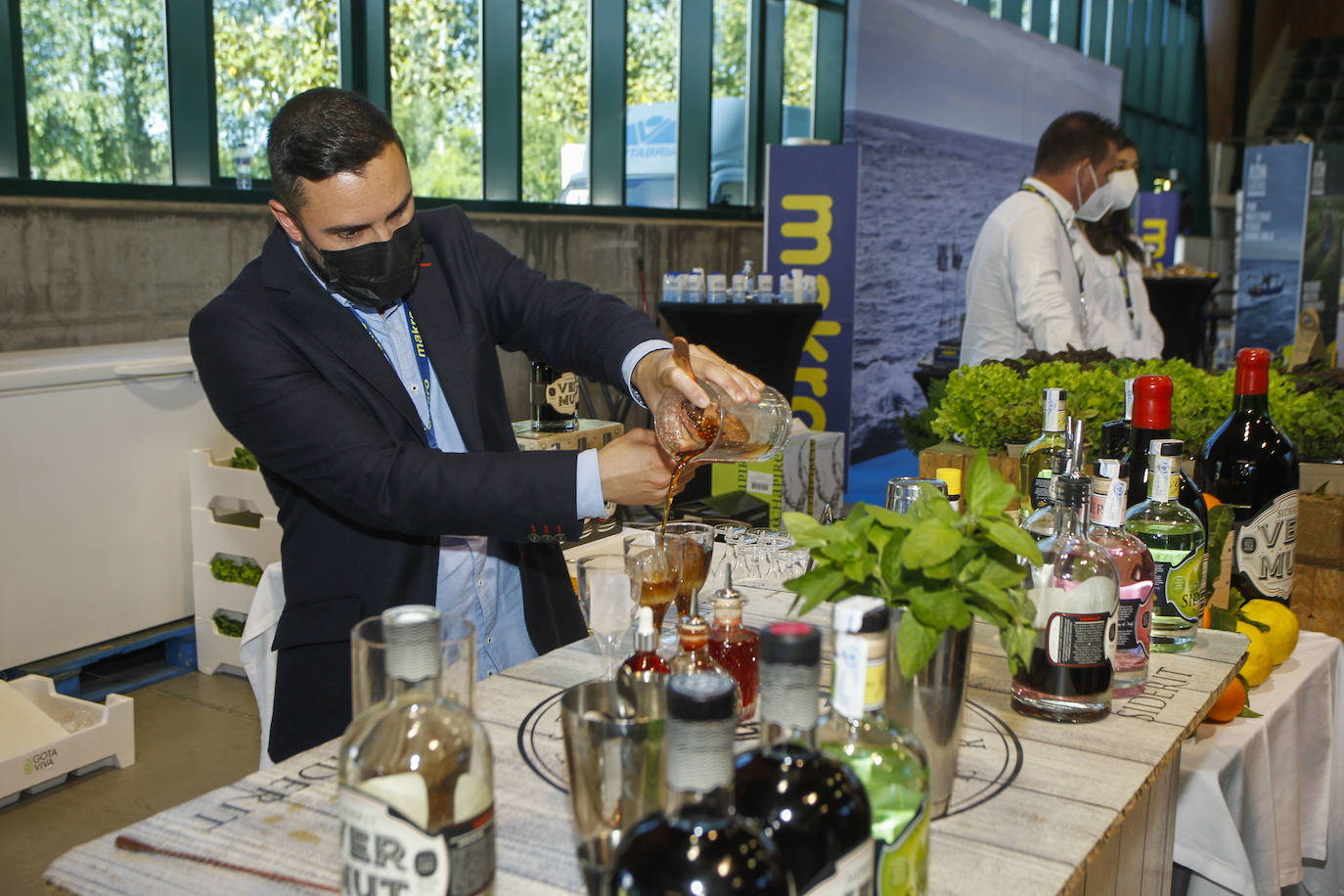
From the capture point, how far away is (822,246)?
6.86m

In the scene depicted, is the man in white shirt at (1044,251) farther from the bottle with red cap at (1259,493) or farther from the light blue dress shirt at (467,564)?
the light blue dress shirt at (467,564)

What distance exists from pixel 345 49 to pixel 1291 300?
729 centimetres

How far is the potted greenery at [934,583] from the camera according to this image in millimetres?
1016

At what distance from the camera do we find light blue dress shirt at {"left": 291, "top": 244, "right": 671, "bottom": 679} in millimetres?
1875

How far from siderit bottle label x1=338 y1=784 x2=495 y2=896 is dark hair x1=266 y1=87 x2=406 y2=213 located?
1.11 meters

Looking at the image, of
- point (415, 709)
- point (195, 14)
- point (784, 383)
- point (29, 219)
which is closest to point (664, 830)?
point (415, 709)

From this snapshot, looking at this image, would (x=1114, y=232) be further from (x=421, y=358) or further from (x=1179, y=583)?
(x=421, y=358)

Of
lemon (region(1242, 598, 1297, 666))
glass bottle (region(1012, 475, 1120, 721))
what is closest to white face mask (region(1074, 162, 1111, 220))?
lemon (region(1242, 598, 1297, 666))

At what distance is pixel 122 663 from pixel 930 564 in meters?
3.95

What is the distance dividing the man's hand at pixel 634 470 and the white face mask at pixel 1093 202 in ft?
8.23

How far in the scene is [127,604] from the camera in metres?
3.89

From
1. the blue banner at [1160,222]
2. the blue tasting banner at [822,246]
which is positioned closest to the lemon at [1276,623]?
the blue tasting banner at [822,246]

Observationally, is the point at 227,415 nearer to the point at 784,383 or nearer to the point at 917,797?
the point at 917,797

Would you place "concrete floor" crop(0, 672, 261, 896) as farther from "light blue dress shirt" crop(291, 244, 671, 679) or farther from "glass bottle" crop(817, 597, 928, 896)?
"glass bottle" crop(817, 597, 928, 896)
